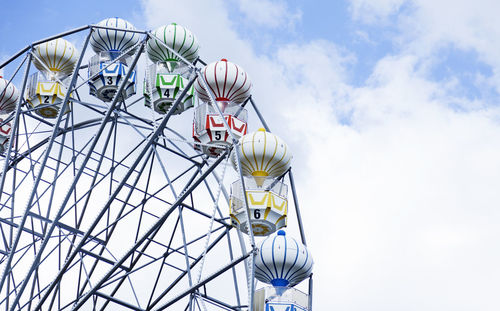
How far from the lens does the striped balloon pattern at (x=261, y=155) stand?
2702 centimetres

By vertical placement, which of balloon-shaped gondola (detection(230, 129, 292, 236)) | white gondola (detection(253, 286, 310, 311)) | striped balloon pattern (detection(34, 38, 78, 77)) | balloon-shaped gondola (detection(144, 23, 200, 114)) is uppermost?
striped balloon pattern (detection(34, 38, 78, 77))

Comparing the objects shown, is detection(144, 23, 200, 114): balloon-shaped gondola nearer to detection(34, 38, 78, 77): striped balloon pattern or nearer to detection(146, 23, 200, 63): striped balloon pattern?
detection(146, 23, 200, 63): striped balloon pattern

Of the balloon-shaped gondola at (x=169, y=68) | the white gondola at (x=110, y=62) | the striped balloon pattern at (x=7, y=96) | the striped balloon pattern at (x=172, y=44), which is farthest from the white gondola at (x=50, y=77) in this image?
the striped balloon pattern at (x=172, y=44)

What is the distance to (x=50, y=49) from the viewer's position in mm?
34000

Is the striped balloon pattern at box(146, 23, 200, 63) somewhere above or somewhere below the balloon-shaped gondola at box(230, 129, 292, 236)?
above

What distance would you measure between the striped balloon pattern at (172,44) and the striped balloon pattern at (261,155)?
6.06m

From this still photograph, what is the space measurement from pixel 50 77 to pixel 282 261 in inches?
489

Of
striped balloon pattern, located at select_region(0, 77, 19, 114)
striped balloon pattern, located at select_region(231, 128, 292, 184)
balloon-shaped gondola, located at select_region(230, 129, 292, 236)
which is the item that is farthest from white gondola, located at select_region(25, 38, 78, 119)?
balloon-shaped gondola, located at select_region(230, 129, 292, 236)

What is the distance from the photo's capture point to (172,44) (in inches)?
1291

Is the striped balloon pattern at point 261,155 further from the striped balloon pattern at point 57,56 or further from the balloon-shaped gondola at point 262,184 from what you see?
the striped balloon pattern at point 57,56

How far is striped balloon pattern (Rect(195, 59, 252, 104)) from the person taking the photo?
2975cm

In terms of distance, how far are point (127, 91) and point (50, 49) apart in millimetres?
3364

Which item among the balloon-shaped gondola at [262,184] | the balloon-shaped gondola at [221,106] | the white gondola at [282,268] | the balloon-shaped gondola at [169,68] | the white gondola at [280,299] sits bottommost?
the white gondola at [280,299]

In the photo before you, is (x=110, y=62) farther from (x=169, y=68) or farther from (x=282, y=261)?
(x=282, y=261)
